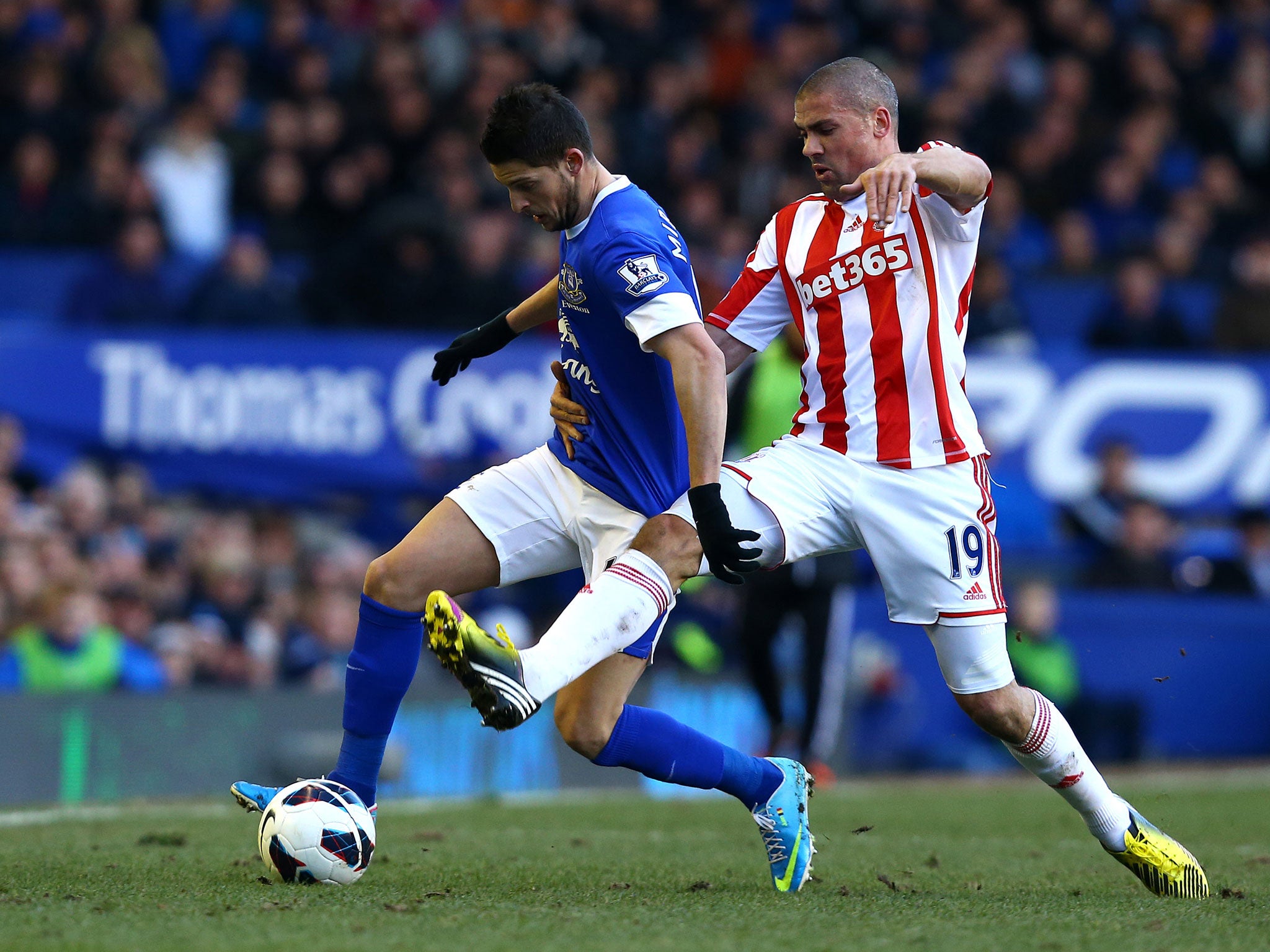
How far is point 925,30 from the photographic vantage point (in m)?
14.4

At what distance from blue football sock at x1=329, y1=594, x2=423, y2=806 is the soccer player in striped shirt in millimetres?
604

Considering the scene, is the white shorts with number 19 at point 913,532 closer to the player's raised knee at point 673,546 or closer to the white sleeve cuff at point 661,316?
the player's raised knee at point 673,546

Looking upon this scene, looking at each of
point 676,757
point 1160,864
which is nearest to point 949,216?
point 676,757

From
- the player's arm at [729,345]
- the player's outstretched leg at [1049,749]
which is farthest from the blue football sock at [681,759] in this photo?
the player's arm at [729,345]

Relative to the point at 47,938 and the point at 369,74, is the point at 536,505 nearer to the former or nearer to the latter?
the point at 47,938

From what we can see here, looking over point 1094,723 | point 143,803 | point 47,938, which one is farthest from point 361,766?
point 1094,723

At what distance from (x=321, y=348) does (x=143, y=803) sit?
3.07 meters

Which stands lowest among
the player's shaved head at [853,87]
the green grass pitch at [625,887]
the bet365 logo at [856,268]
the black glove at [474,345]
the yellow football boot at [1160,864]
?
the green grass pitch at [625,887]

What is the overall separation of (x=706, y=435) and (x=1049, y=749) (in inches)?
49.5

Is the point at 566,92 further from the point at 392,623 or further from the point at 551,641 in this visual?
the point at 551,641

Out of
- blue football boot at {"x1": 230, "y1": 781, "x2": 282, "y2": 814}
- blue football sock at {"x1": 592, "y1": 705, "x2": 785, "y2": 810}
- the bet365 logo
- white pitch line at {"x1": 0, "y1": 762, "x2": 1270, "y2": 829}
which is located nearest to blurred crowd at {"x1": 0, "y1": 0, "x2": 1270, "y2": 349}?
white pitch line at {"x1": 0, "y1": 762, "x2": 1270, "y2": 829}

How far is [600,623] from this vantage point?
4234mm

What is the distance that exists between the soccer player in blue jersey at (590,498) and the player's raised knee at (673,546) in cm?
4

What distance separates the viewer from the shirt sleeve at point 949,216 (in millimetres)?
4547
